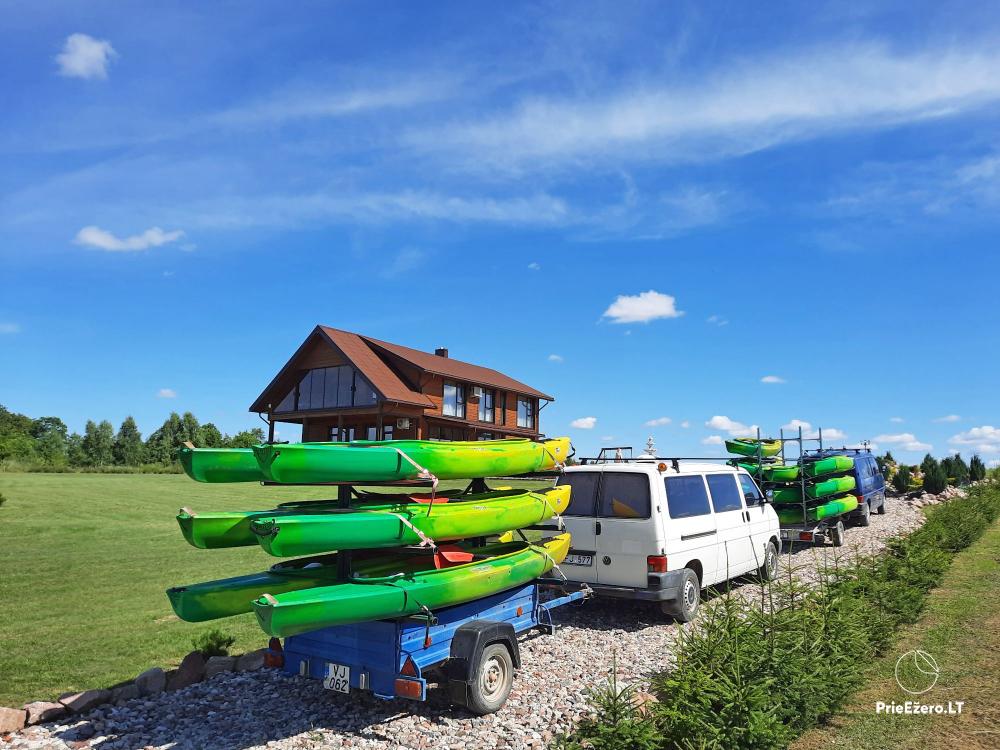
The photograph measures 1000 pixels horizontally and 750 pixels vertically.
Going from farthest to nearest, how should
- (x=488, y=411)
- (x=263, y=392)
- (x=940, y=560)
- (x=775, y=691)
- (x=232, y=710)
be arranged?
(x=488, y=411) < (x=263, y=392) < (x=940, y=560) < (x=232, y=710) < (x=775, y=691)

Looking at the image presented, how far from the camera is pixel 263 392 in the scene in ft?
140

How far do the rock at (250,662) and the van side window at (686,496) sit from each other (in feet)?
17.1

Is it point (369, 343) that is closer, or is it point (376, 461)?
point (376, 461)

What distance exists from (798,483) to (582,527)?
854cm

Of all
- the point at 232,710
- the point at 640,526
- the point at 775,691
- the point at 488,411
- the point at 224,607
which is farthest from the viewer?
the point at 488,411

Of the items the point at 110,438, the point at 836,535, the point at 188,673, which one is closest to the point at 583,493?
the point at 188,673

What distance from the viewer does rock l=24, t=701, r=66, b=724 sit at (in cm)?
607

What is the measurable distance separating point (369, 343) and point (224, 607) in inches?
1506

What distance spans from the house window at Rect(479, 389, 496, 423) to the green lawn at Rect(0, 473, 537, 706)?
63.8 ft

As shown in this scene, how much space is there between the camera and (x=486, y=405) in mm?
46750

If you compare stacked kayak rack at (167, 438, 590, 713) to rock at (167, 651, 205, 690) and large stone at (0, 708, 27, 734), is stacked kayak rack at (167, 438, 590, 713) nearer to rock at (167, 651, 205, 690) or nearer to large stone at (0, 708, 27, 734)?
rock at (167, 651, 205, 690)

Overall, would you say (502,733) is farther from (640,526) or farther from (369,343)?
(369,343)

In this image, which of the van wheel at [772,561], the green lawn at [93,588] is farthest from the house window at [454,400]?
the van wheel at [772,561]

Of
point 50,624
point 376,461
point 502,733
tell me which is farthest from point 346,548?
→ point 50,624
